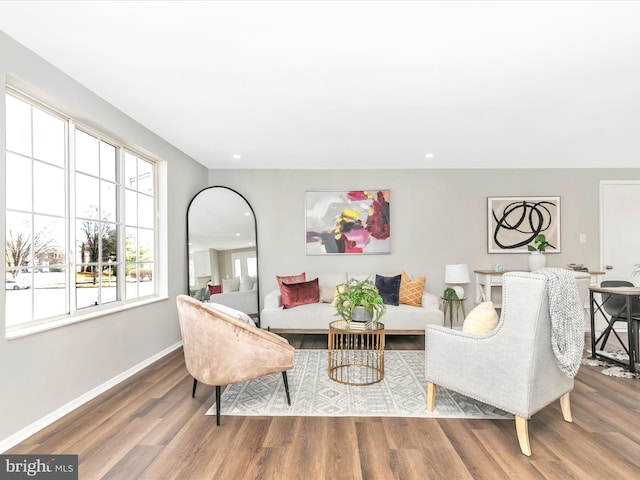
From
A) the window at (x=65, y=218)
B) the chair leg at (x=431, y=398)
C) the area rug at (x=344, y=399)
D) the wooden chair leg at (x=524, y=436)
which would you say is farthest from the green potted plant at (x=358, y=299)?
the window at (x=65, y=218)

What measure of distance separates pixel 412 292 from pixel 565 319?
2.57m

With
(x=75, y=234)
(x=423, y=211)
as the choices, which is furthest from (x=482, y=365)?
(x=423, y=211)

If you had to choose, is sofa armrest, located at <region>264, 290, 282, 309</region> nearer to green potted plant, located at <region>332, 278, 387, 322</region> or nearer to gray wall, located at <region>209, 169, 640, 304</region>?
gray wall, located at <region>209, 169, 640, 304</region>

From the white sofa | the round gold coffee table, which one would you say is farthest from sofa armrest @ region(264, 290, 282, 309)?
the round gold coffee table

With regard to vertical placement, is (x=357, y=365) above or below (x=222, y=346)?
below

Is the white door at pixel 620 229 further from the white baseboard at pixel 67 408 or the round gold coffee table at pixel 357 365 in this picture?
the white baseboard at pixel 67 408

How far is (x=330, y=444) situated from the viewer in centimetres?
203

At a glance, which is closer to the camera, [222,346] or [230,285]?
[222,346]

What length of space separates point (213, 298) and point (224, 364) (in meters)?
2.29

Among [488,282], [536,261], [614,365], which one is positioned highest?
[536,261]

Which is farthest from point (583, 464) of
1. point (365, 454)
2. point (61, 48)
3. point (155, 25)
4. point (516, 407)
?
point (61, 48)

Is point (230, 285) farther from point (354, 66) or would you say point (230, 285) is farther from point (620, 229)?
point (620, 229)

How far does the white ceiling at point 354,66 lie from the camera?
69.4 inches

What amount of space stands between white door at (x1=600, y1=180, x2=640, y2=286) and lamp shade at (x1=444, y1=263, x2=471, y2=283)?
2.18 meters
